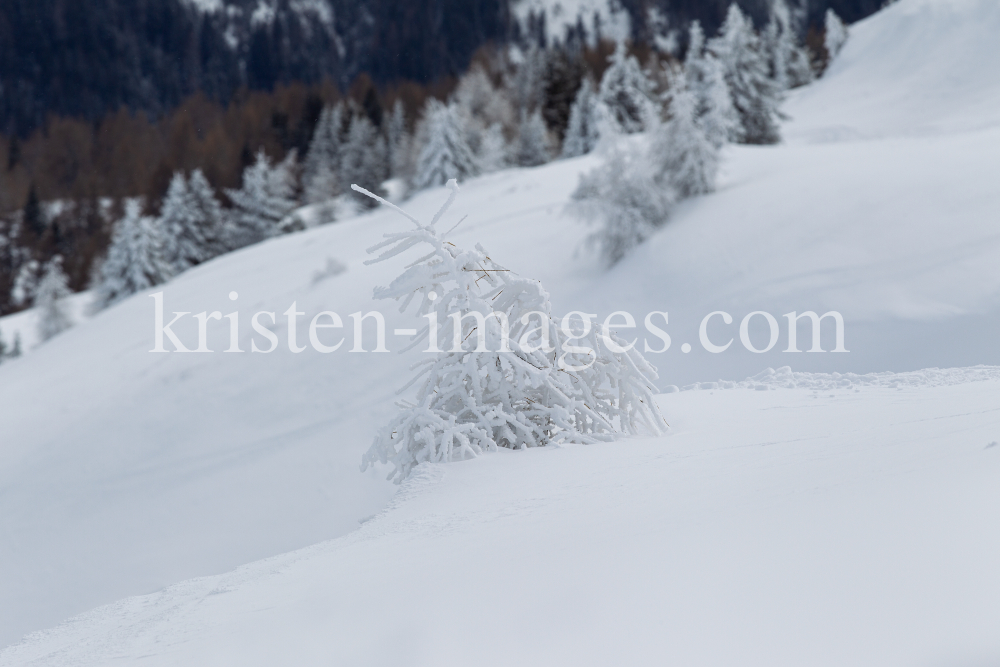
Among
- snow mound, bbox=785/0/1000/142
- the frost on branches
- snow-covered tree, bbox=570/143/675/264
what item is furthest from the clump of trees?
the frost on branches

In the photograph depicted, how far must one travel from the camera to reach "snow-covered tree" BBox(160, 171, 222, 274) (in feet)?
108

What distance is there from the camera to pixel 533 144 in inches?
1465

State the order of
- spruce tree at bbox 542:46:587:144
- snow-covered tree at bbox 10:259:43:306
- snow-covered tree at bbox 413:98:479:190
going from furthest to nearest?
1. snow-covered tree at bbox 10:259:43:306
2. spruce tree at bbox 542:46:587:144
3. snow-covered tree at bbox 413:98:479:190

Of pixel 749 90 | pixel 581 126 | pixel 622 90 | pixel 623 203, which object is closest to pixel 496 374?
pixel 623 203

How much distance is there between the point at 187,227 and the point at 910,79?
34223 mm

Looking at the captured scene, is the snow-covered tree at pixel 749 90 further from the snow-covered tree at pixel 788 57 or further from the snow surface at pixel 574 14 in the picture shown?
the snow surface at pixel 574 14

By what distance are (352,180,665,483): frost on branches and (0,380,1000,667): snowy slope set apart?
4.43ft

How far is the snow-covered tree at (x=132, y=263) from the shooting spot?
1120 inches

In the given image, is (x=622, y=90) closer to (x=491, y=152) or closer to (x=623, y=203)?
(x=491, y=152)

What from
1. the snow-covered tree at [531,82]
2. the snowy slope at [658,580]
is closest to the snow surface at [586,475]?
the snowy slope at [658,580]

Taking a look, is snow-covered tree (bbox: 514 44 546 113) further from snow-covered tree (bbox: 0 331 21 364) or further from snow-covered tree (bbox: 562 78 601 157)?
snow-covered tree (bbox: 0 331 21 364)

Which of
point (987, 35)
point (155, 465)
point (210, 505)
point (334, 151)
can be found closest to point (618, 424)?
point (210, 505)

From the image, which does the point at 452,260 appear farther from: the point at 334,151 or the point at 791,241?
the point at 334,151

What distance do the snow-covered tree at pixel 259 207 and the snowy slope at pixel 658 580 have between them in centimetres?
3332
